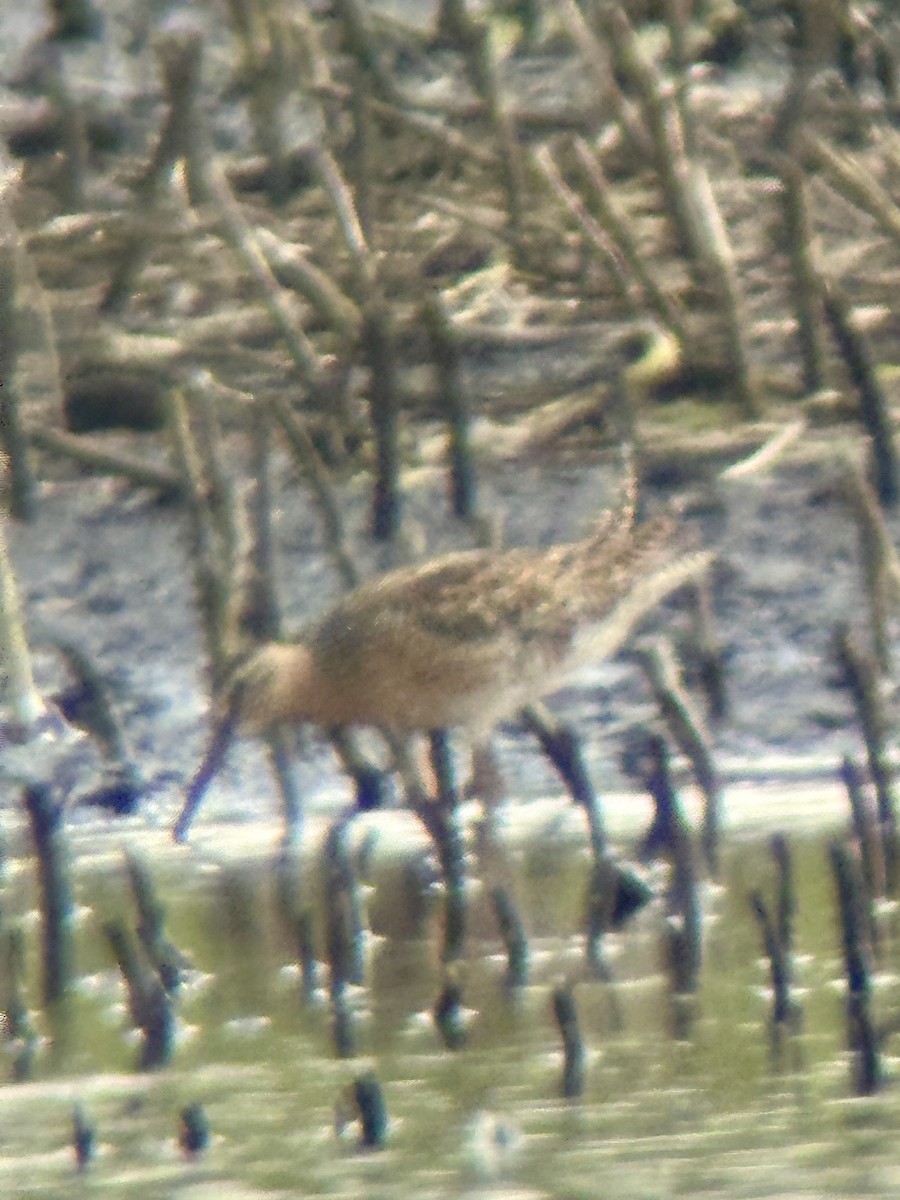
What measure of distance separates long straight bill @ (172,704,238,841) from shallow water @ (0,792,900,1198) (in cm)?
60

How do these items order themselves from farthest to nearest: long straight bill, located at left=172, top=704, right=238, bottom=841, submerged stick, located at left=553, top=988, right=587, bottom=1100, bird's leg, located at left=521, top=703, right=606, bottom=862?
long straight bill, located at left=172, top=704, right=238, bottom=841 < bird's leg, located at left=521, top=703, right=606, bottom=862 < submerged stick, located at left=553, top=988, right=587, bottom=1100

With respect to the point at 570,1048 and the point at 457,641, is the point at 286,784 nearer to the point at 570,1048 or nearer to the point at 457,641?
the point at 457,641

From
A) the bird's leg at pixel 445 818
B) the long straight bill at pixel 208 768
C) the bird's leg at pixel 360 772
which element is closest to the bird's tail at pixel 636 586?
the bird's leg at pixel 445 818

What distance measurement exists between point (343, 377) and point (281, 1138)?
3.34m

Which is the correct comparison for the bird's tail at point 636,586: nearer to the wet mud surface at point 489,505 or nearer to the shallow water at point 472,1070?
the wet mud surface at point 489,505

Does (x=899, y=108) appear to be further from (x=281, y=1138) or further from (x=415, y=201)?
(x=281, y=1138)

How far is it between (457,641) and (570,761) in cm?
58

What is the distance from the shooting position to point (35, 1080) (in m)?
4.09

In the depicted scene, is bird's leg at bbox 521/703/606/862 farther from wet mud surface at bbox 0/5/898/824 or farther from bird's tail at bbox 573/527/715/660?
wet mud surface at bbox 0/5/898/824

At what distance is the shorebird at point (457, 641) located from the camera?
5.93 m

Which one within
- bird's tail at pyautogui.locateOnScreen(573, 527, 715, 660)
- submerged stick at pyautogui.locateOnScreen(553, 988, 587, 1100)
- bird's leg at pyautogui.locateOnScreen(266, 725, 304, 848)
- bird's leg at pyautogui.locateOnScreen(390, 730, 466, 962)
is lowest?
bird's leg at pyautogui.locateOnScreen(266, 725, 304, 848)

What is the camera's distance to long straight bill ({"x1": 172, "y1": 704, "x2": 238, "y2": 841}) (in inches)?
238

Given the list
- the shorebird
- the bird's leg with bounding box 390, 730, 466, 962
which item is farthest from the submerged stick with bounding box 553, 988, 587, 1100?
the shorebird

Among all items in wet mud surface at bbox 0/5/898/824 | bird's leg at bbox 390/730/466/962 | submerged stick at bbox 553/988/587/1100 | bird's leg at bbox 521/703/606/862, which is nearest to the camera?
submerged stick at bbox 553/988/587/1100
